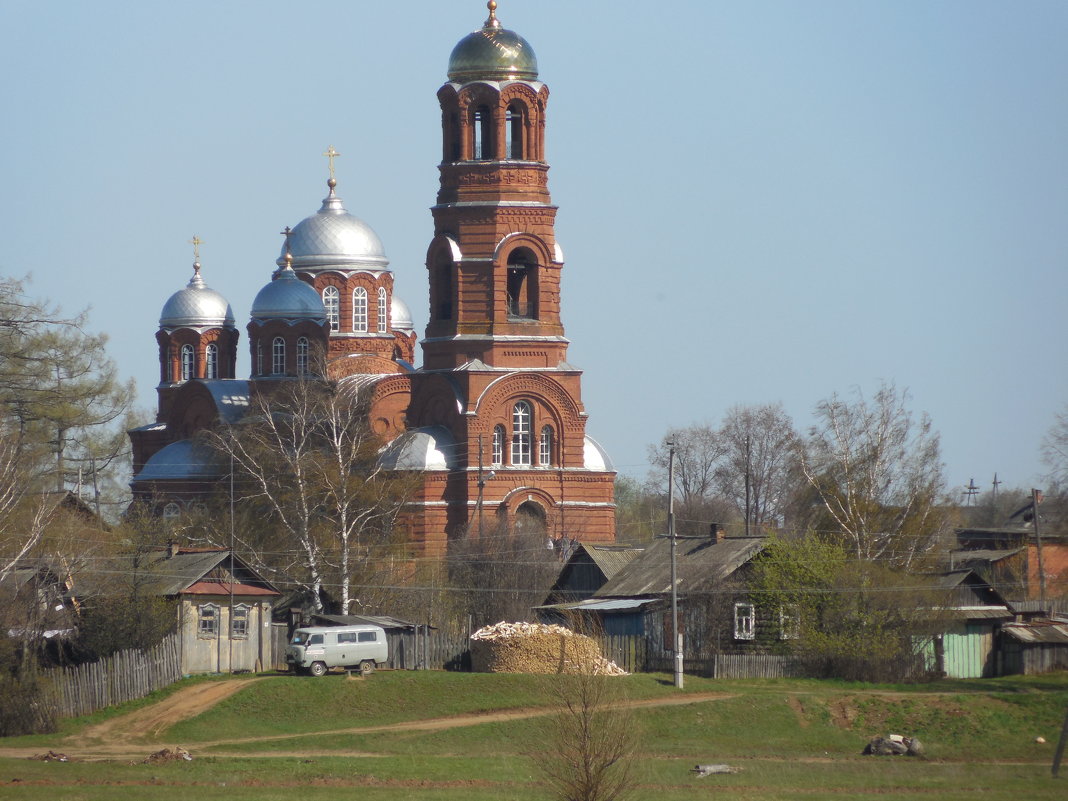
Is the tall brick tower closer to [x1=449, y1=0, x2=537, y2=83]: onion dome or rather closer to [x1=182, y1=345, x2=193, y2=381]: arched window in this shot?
[x1=449, y1=0, x2=537, y2=83]: onion dome

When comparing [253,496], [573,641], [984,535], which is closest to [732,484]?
[984,535]

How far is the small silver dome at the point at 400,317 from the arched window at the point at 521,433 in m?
17.1

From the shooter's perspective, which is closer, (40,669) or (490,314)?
(40,669)

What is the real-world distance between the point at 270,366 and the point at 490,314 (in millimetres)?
10161

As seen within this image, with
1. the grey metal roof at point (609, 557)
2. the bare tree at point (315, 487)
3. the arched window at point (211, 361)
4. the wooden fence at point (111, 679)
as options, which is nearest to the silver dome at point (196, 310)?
the arched window at point (211, 361)

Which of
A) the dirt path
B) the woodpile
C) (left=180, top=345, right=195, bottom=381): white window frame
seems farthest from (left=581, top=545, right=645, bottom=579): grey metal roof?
(left=180, top=345, right=195, bottom=381): white window frame

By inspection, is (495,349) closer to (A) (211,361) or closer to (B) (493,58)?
(B) (493,58)

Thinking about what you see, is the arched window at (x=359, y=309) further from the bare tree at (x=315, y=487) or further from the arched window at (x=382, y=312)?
the bare tree at (x=315, y=487)

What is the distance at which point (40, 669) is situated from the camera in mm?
39812

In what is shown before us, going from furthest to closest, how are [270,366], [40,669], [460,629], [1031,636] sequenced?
[270,366], [460,629], [1031,636], [40,669]

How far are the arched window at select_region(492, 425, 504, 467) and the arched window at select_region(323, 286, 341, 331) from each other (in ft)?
36.1

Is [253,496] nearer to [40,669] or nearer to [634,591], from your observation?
[634,591]

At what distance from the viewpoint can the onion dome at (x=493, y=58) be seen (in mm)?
62812

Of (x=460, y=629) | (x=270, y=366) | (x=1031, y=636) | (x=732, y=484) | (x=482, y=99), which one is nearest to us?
(x=1031, y=636)
